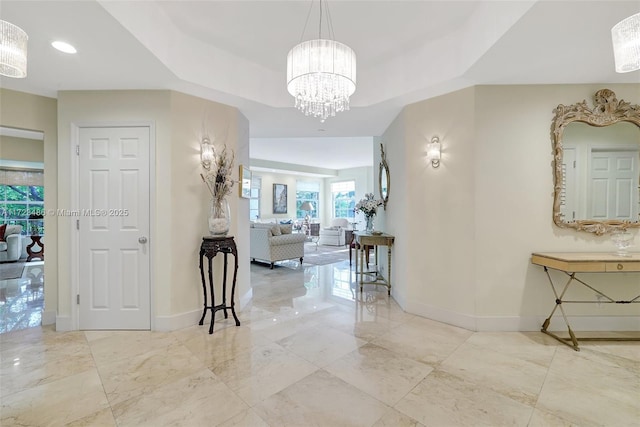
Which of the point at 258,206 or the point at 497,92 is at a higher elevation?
the point at 497,92

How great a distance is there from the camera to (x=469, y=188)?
297 centimetres

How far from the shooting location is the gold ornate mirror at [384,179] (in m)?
4.40

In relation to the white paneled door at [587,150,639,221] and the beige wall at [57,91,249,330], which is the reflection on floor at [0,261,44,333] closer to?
the beige wall at [57,91,249,330]

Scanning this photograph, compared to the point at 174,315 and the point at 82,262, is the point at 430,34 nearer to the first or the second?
the point at 174,315

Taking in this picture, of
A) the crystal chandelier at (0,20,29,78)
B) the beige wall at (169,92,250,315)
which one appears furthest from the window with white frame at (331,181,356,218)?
the crystal chandelier at (0,20,29,78)

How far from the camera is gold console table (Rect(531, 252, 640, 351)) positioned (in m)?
2.47

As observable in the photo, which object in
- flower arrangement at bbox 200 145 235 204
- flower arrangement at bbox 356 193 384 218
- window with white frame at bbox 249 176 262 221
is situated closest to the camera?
flower arrangement at bbox 200 145 235 204

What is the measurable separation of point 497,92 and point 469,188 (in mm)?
1044

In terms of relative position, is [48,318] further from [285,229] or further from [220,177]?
[285,229]

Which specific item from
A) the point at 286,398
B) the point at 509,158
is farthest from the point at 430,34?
the point at 286,398

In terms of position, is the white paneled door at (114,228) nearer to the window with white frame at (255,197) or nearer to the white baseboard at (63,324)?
the white baseboard at (63,324)

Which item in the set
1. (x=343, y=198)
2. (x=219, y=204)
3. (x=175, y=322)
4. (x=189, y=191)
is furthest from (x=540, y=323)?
(x=343, y=198)

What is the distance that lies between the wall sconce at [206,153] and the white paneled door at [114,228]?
0.54 metres

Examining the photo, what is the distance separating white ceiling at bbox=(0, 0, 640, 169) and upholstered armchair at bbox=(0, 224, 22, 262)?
17.5ft
